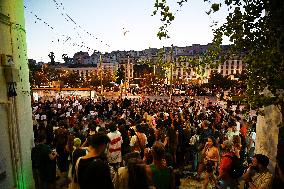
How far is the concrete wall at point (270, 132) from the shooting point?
4.94 m

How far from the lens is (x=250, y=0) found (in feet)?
12.8

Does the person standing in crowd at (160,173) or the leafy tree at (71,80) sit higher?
the person standing in crowd at (160,173)

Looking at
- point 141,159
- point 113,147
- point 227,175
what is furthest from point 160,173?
point 113,147

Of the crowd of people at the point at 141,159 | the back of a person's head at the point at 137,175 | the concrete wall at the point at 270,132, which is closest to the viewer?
the back of a person's head at the point at 137,175

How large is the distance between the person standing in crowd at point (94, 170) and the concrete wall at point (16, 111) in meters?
2.75

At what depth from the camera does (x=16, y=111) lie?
6.19 meters

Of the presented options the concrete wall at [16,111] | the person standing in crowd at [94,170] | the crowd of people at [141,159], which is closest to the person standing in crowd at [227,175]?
the crowd of people at [141,159]

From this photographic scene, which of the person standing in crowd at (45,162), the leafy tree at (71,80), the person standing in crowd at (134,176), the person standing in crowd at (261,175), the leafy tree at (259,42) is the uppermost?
the leafy tree at (259,42)

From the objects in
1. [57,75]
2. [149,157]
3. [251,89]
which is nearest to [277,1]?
→ [251,89]

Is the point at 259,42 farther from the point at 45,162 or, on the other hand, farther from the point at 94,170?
the point at 45,162

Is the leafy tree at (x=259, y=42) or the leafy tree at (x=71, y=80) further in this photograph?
the leafy tree at (x=71, y=80)

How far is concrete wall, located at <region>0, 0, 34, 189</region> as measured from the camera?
5770 mm

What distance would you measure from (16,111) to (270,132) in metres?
5.20

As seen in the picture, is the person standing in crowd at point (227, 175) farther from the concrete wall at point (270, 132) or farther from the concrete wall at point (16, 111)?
the concrete wall at point (16, 111)
